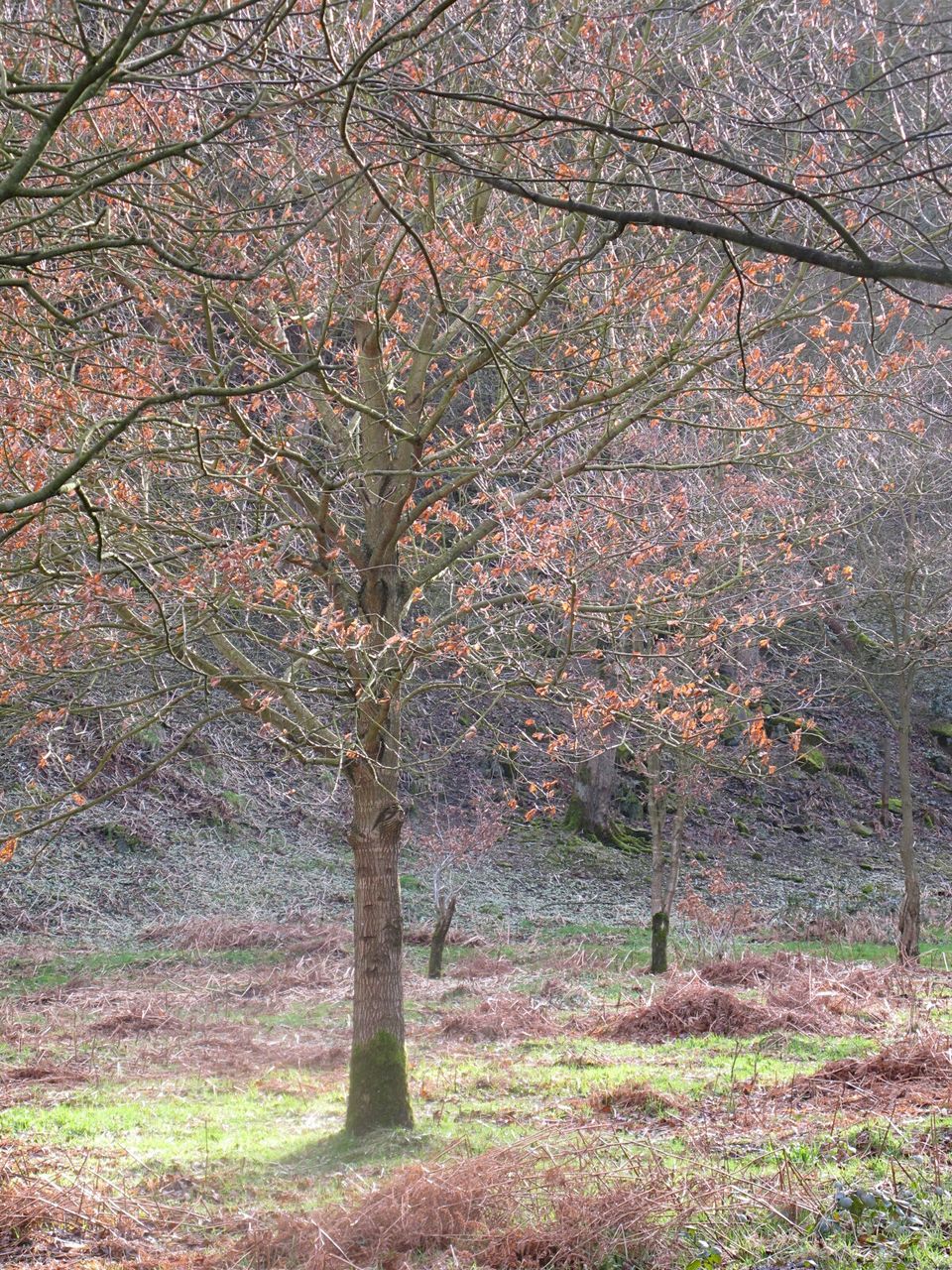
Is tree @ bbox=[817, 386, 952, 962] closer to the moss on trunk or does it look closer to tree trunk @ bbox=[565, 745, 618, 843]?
tree trunk @ bbox=[565, 745, 618, 843]

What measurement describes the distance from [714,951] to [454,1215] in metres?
8.08

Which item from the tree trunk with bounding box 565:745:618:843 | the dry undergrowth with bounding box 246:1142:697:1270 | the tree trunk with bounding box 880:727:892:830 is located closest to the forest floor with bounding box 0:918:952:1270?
the dry undergrowth with bounding box 246:1142:697:1270

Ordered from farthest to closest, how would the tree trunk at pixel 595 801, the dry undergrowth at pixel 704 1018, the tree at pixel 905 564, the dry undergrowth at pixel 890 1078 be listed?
1. the tree trunk at pixel 595 801
2. the tree at pixel 905 564
3. the dry undergrowth at pixel 704 1018
4. the dry undergrowth at pixel 890 1078

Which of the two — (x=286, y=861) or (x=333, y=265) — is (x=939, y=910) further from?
(x=333, y=265)

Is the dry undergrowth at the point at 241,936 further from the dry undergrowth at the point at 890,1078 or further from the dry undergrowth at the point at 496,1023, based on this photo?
the dry undergrowth at the point at 890,1078

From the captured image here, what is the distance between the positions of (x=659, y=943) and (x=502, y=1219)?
23.7 ft

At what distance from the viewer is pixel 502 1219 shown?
4961mm

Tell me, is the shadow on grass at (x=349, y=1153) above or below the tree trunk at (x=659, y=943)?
below

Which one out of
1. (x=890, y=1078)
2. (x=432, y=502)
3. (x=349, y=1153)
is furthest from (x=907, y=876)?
(x=432, y=502)

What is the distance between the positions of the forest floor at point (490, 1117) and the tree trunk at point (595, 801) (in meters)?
7.31

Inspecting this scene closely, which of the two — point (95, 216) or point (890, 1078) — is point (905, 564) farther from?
point (95, 216)

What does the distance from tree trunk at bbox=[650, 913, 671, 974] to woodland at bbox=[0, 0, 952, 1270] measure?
81 cm

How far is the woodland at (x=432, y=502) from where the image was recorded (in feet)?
14.4

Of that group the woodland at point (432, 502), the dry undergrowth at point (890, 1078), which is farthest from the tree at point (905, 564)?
the dry undergrowth at point (890, 1078)
